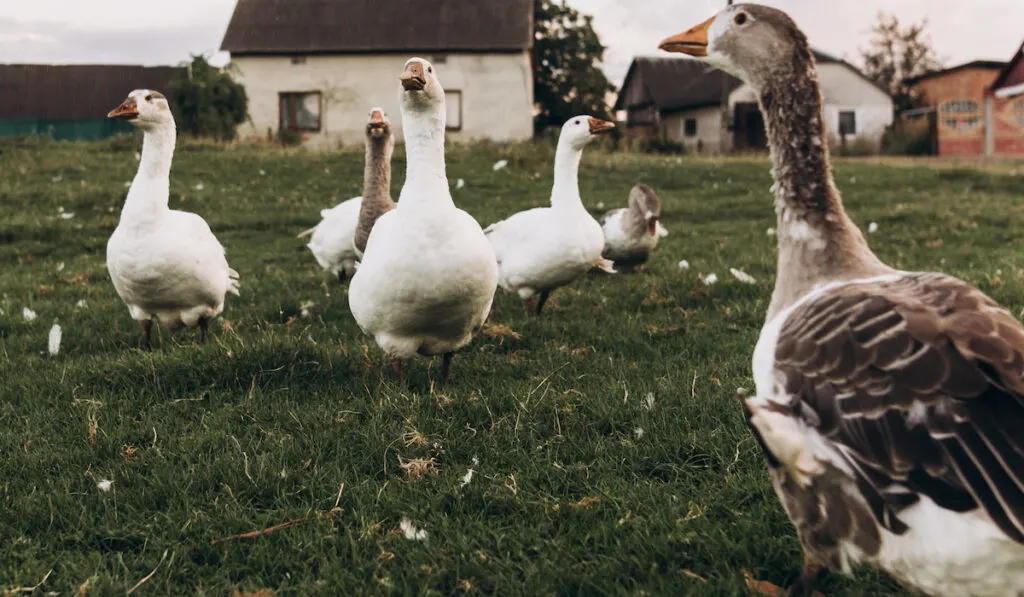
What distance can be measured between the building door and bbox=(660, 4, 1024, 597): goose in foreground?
38769mm

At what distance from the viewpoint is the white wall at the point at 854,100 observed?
39.5m

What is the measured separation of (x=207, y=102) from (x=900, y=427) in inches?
1024

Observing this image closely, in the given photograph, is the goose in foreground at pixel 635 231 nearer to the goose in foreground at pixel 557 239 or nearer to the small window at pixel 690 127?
the goose in foreground at pixel 557 239

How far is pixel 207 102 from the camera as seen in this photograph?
2470 cm

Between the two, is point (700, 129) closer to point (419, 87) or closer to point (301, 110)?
point (301, 110)

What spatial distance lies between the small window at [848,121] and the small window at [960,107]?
14.6ft

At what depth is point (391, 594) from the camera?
2670 millimetres

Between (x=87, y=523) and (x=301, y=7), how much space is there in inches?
1326

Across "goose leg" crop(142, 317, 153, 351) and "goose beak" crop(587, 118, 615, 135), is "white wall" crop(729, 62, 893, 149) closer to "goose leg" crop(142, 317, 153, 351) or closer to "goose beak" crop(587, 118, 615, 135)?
"goose beak" crop(587, 118, 615, 135)

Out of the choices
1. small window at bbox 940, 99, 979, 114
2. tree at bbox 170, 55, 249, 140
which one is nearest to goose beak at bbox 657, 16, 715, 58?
tree at bbox 170, 55, 249, 140

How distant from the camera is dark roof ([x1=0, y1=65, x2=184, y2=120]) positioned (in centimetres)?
3862

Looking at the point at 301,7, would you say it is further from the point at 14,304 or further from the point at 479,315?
the point at 479,315

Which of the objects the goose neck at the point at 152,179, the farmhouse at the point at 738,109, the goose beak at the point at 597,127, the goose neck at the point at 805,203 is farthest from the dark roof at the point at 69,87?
the goose neck at the point at 805,203

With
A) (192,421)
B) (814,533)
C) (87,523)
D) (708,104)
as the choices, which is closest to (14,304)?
(192,421)
